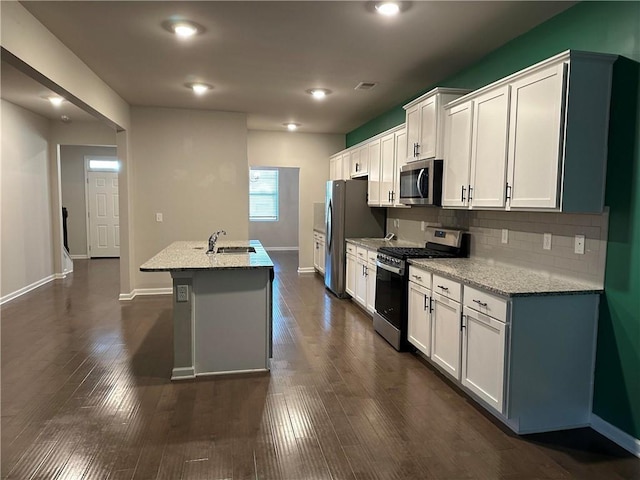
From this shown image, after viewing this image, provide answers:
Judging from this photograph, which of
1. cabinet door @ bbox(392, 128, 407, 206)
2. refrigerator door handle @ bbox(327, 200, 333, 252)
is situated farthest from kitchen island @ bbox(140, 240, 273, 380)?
refrigerator door handle @ bbox(327, 200, 333, 252)

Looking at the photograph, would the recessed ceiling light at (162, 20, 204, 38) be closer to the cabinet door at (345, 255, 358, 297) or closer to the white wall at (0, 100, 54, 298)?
the cabinet door at (345, 255, 358, 297)

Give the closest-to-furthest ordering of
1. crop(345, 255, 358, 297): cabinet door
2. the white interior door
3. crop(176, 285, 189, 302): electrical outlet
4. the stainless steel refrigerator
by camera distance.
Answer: crop(176, 285, 189, 302): electrical outlet → crop(345, 255, 358, 297): cabinet door → the stainless steel refrigerator → the white interior door

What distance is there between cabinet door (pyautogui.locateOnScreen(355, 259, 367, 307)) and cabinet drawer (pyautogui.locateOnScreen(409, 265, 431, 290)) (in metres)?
1.42

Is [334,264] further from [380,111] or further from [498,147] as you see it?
[498,147]

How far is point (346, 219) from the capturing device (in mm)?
5902

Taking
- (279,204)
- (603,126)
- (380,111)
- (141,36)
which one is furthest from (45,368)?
(279,204)

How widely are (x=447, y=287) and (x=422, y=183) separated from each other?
119cm

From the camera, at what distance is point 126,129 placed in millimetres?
5664

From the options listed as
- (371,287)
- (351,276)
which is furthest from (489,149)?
(351,276)

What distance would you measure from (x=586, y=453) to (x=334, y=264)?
160 inches

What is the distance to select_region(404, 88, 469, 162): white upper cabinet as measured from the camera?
371cm

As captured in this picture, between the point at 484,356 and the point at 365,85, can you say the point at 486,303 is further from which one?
the point at 365,85

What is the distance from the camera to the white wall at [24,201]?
18.5ft

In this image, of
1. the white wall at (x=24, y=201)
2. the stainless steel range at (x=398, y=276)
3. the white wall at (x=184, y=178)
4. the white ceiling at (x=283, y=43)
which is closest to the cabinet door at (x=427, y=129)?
the white ceiling at (x=283, y=43)
